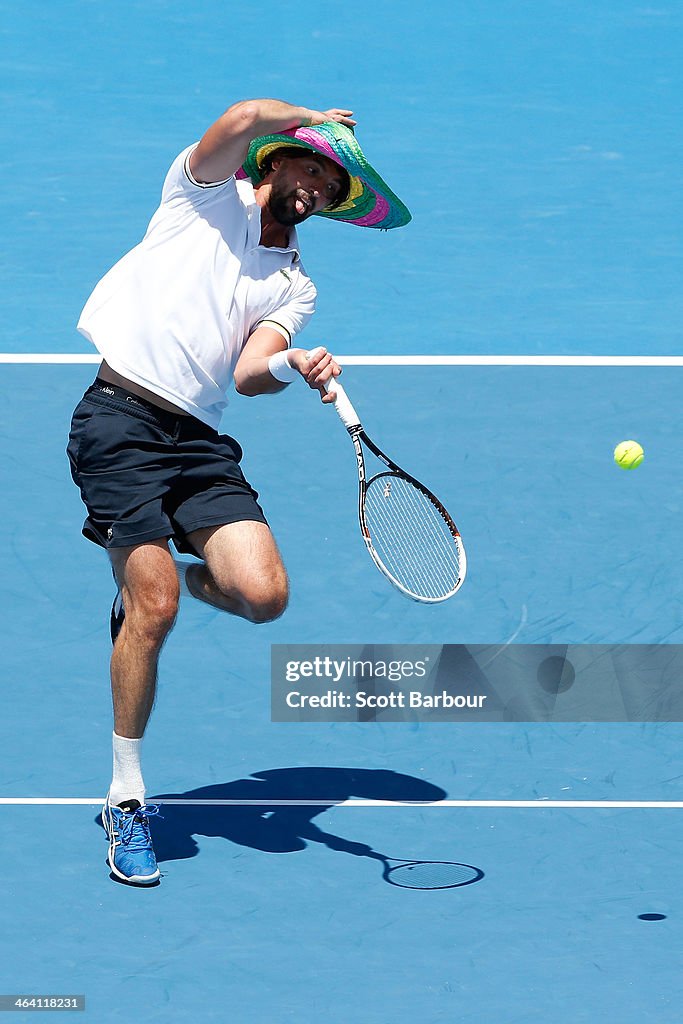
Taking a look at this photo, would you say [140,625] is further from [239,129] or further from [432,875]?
[239,129]

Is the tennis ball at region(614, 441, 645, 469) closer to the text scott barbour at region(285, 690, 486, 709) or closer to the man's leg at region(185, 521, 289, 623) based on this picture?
the text scott barbour at region(285, 690, 486, 709)

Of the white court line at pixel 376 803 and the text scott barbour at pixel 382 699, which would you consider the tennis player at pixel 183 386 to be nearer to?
the white court line at pixel 376 803

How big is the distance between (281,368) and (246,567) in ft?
2.02

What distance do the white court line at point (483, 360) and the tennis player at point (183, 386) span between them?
2.99 m

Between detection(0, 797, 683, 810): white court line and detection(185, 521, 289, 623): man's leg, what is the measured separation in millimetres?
664

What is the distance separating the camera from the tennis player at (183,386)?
551 centimetres

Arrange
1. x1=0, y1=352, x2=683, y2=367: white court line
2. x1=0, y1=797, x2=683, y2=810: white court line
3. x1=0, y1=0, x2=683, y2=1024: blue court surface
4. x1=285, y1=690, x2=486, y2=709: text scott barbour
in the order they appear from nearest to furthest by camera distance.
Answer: x1=0, y1=0, x2=683, y2=1024: blue court surface, x1=0, y1=797, x2=683, y2=810: white court line, x1=285, y1=690, x2=486, y2=709: text scott barbour, x1=0, y1=352, x2=683, y2=367: white court line

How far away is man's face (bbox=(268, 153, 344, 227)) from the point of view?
5.68m

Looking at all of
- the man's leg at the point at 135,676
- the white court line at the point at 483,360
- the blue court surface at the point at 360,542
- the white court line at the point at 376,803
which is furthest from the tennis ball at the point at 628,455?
the man's leg at the point at 135,676

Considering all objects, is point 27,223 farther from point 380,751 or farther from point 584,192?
point 380,751

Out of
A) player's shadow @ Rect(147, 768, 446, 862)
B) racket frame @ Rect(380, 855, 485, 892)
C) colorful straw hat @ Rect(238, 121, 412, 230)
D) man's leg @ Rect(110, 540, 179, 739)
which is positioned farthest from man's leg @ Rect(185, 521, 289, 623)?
colorful straw hat @ Rect(238, 121, 412, 230)

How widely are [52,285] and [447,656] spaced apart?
367 cm

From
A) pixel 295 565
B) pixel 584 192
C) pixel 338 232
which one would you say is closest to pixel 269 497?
pixel 295 565

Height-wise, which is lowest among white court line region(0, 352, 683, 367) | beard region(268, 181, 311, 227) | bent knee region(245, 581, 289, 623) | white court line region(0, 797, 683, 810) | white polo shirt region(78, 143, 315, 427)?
white court line region(0, 797, 683, 810)
